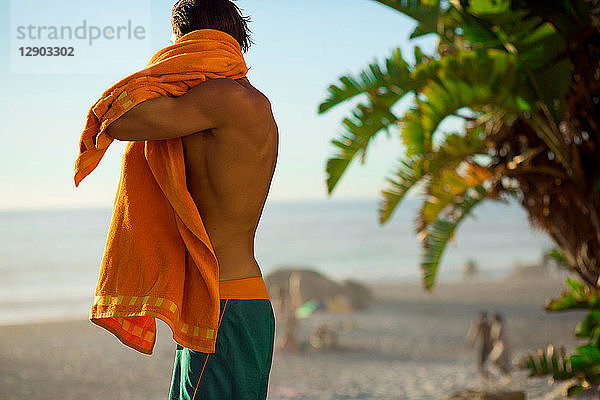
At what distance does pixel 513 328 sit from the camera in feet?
35.4

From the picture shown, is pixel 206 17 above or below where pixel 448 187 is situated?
above

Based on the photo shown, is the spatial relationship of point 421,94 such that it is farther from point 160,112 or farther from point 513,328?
point 513,328

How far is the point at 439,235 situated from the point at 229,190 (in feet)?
11.4

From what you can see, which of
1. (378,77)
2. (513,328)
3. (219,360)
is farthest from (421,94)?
(513,328)

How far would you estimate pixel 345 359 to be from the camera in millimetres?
9156

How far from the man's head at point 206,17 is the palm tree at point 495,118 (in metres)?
2.55

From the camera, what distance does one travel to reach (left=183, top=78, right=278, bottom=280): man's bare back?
1.70m

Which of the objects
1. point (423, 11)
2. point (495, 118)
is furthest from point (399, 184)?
point (423, 11)

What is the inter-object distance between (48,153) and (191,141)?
2861cm

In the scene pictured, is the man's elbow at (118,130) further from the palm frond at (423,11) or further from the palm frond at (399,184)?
the palm frond at (423,11)

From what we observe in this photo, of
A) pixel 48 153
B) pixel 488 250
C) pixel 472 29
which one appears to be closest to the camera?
pixel 472 29

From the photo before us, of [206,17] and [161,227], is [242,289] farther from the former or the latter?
[206,17]

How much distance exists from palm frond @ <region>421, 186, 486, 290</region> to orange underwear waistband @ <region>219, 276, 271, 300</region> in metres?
3.32

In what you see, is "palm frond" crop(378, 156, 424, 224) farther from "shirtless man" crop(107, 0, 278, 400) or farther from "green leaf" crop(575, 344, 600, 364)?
"shirtless man" crop(107, 0, 278, 400)
